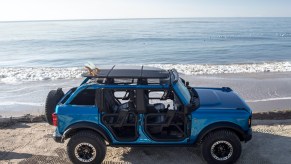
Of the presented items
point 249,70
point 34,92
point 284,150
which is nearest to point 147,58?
point 249,70

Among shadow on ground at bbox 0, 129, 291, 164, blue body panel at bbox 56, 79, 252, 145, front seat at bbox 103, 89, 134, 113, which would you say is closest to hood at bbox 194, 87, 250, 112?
blue body panel at bbox 56, 79, 252, 145

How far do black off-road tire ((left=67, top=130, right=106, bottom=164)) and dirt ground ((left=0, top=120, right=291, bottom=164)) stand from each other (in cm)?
35

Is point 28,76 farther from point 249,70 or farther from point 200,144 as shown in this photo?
point 200,144

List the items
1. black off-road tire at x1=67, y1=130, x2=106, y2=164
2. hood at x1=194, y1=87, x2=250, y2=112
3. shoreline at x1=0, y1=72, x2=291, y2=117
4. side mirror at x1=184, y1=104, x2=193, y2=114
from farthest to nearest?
shoreline at x1=0, y1=72, x2=291, y2=117 < hood at x1=194, y1=87, x2=250, y2=112 < black off-road tire at x1=67, y1=130, x2=106, y2=164 < side mirror at x1=184, y1=104, x2=193, y2=114

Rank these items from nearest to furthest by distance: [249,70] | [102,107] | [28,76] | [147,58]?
[102,107], [28,76], [249,70], [147,58]

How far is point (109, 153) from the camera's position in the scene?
263 inches

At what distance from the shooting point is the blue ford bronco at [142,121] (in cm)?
584

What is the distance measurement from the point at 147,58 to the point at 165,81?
2296cm

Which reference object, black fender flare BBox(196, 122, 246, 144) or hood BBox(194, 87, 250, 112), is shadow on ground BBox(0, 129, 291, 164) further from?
hood BBox(194, 87, 250, 112)

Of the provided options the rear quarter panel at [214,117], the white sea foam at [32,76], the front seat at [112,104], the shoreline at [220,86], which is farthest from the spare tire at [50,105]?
the white sea foam at [32,76]

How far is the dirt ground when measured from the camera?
20.8 ft

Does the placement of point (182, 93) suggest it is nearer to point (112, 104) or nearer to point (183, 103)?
point (183, 103)

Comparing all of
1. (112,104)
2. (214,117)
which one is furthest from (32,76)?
(214,117)

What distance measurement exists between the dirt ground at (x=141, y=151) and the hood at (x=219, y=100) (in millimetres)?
1099
